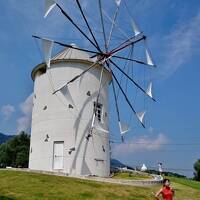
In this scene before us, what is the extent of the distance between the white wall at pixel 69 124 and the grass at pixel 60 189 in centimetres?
479

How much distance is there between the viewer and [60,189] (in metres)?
18.6

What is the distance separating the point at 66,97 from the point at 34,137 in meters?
4.11

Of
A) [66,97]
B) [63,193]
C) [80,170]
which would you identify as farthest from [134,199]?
[66,97]

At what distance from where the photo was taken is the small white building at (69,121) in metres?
26.8

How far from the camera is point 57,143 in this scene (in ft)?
88.7

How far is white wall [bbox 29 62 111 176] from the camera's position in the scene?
87.7ft

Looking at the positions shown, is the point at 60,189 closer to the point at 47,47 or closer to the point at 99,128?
the point at 99,128

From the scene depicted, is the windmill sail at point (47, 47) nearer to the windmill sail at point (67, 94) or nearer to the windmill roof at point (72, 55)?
the windmill sail at point (67, 94)

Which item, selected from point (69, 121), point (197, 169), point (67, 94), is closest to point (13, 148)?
point (197, 169)

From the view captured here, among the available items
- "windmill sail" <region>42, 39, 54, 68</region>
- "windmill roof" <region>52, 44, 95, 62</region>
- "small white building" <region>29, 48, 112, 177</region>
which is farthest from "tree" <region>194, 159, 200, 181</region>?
"windmill sail" <region>42, 39, 54, 68</region>

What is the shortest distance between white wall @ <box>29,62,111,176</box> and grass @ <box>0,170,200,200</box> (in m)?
4.79

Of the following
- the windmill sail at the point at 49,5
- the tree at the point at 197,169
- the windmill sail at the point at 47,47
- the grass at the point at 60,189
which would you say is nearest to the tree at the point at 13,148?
the tree at the point at 197,169

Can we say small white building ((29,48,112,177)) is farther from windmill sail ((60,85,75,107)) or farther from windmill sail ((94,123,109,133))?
windmill sail ((94,123,109,133))

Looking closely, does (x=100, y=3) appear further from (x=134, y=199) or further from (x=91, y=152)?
(x=134, y=199)
